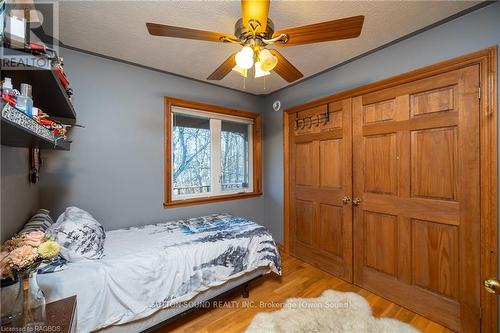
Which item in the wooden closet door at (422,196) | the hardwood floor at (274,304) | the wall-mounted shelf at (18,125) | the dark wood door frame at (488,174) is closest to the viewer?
the wall-mounted shelf at (18,125)

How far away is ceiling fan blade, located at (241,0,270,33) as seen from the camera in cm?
112

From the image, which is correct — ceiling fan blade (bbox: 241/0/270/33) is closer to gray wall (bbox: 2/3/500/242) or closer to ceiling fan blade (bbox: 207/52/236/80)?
ceiling fan blade (bbox: 207/52/236/80)

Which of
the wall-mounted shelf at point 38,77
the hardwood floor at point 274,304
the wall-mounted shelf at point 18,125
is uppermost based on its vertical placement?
the wall-mounted shelf at point 38,77

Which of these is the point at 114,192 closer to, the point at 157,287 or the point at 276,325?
the point at 157,287

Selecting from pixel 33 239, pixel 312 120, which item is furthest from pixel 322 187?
pixel 33 239

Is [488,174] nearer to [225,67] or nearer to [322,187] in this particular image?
[322,187]

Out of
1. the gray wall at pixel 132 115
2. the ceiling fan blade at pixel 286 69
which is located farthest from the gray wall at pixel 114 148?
the ceiling fan blade at pixel 286 69

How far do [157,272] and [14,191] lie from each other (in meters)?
1.06

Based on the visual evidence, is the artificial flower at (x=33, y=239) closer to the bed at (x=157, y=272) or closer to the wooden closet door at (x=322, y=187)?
the bed at (x=157, y=272)

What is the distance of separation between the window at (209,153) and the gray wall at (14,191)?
4.04ft

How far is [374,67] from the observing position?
216cm

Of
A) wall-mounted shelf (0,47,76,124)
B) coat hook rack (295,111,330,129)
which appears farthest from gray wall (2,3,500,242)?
wall-mounted shelf (0,47,76,124)

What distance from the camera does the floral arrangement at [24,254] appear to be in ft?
2.73

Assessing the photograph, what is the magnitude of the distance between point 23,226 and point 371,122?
3.07 metres
